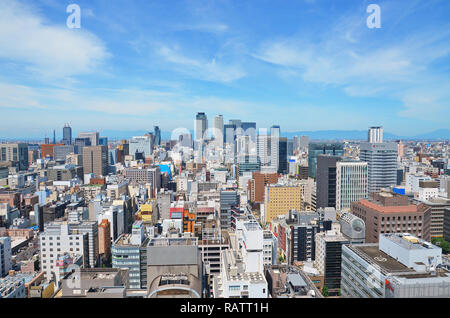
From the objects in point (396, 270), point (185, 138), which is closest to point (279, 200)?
point (185, 138)

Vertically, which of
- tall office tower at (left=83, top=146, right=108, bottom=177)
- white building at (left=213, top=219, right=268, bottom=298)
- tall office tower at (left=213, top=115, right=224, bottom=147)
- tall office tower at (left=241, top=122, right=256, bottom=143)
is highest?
tall office tower at (left=241, top=122, right=256, bottom=143)

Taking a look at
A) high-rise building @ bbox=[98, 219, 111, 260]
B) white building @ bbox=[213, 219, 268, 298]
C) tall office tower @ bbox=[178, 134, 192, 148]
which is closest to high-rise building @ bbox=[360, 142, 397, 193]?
tall office tower @ bbox=[178, 134, 192, 148]

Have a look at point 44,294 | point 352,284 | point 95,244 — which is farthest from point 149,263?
point 95,244

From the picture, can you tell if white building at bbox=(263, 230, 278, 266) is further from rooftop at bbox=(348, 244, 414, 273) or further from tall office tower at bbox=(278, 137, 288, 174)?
tall office tower at bbox=(278, 137, 288, 174)

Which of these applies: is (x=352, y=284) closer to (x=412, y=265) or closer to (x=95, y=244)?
(x=412, y=265)

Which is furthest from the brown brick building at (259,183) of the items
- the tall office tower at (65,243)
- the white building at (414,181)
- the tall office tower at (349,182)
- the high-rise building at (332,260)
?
the tall office tower at (65,243)

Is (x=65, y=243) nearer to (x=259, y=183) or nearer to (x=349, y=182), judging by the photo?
(x=259, y=183)
